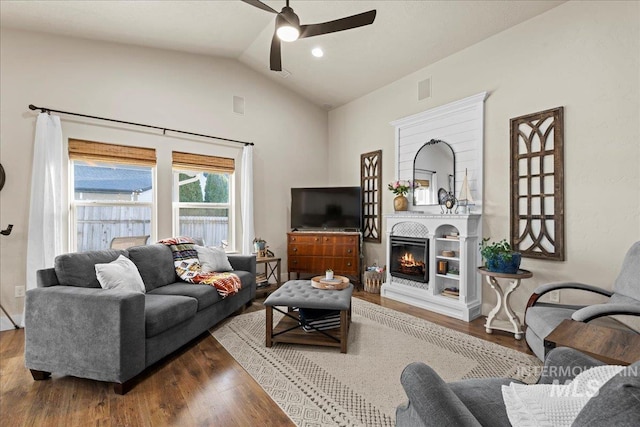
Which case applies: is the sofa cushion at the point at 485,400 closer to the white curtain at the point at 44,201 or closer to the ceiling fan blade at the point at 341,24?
the ceiling fan blade at the point at 341,24

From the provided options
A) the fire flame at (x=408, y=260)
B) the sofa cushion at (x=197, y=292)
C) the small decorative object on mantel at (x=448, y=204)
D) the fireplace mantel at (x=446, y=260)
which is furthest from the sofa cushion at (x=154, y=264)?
the small decorative object on mantel at (x=448, y=204)

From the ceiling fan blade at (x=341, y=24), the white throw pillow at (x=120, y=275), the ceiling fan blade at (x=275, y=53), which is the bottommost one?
the white throw pillow at (x=120, y=275)

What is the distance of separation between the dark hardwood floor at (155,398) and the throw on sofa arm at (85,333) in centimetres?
12

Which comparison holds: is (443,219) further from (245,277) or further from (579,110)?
(245,277)

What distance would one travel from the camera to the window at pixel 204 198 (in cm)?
437

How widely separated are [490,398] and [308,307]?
1.61 meters

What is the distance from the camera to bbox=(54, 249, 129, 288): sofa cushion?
2.36 m

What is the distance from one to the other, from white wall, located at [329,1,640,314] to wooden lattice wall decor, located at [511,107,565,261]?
8 cm

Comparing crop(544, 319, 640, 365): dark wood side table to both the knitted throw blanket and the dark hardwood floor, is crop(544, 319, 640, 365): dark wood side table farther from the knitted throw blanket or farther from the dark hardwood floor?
the knitted throw blanket

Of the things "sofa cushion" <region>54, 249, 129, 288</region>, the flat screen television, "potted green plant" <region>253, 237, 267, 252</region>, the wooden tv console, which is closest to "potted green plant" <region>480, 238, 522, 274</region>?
the wooden tv console

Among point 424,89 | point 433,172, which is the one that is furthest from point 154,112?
point 433,172

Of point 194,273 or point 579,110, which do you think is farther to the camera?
point 194,273

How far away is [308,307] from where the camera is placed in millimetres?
2602

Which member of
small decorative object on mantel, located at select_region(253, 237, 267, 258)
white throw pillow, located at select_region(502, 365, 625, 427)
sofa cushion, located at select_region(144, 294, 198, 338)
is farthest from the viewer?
small decorative object on mantel, located at select_region(253, 237, 267, 258)
